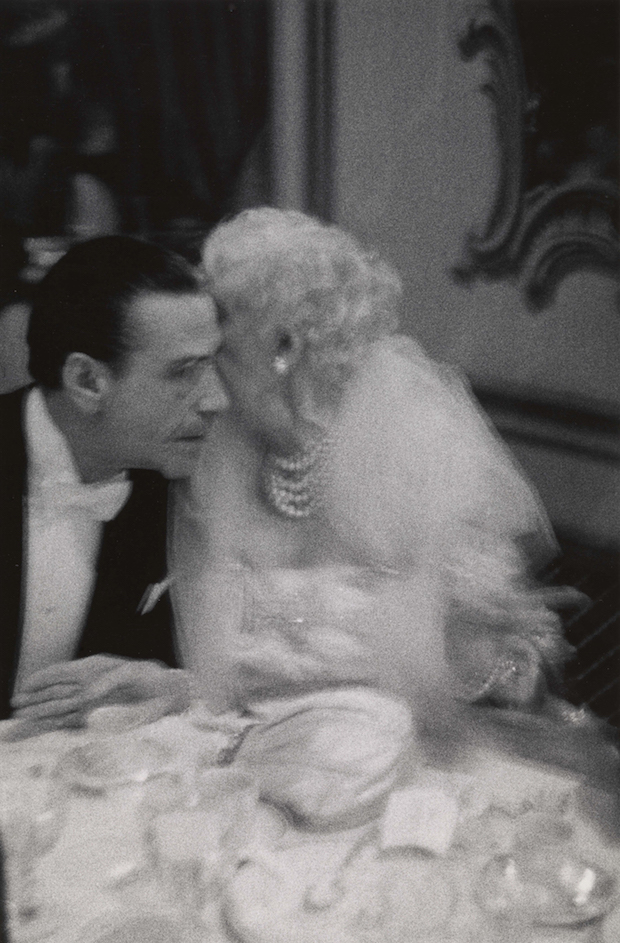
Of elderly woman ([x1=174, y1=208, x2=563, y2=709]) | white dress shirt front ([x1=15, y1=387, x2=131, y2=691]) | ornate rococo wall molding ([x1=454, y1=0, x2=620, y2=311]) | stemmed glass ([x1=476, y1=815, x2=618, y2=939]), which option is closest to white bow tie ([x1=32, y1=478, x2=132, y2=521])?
white dress shirt front ([x1=15, y1=387, x2=131, y2=691])

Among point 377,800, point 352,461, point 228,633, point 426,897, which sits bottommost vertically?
point 426,897

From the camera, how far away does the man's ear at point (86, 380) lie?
Answer: 1.39 metres

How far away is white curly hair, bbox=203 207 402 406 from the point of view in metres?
1.35

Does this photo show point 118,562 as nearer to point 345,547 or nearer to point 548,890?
point 345,547

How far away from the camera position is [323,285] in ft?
4.47

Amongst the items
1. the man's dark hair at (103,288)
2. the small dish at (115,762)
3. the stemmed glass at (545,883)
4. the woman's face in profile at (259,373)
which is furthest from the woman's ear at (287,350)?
the stemmed glass at (545,883)

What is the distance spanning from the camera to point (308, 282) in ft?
4.46

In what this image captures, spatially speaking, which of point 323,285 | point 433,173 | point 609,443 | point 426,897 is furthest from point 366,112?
point 426,897

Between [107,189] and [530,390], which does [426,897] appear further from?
[107,189]

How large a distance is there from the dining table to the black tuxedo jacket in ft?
0.35

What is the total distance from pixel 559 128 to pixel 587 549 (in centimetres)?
52

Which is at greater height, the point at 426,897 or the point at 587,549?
the point at 587,549

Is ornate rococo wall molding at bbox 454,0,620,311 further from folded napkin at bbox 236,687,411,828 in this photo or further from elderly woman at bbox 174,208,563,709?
folded napkin at bbox 236,687,411,828

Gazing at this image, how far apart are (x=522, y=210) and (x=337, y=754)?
73cm
